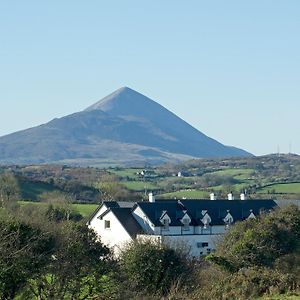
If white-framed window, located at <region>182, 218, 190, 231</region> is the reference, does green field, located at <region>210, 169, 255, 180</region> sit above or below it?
above

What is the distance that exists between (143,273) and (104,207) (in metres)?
30.8

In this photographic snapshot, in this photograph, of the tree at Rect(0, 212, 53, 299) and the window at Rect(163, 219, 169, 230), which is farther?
the window at Rect(163, 219, 169, 230)

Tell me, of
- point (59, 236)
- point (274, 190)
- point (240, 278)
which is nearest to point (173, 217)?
point (240, 278)

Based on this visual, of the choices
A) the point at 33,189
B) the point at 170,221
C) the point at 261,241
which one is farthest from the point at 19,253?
the point at 33,189

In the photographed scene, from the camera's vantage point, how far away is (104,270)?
2295cm

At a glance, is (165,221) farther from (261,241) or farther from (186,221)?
(261,241)

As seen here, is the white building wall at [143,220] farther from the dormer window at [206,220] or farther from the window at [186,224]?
the dormer window at [206,220]

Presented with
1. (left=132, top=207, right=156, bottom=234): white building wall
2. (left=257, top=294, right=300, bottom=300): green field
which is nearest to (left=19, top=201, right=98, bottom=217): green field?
(left=132, top=207, right=156, bottom=234): white building wall

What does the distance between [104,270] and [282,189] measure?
75.9 m

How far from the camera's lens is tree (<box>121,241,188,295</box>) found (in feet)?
79.9

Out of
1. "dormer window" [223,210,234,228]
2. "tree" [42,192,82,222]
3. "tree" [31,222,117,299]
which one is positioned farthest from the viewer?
"dormer window" [223,210,234,228]

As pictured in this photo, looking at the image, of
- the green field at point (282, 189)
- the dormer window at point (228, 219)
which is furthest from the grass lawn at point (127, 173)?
the dormer window at point (228, 219)

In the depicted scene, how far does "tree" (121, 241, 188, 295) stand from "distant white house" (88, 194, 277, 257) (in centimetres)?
2459

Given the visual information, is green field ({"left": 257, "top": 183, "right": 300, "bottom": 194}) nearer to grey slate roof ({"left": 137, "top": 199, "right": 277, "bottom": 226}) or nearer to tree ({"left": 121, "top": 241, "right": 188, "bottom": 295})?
grey slate roof ({"left": 137, "top": 199, "right": 277, "bottom": 226})
